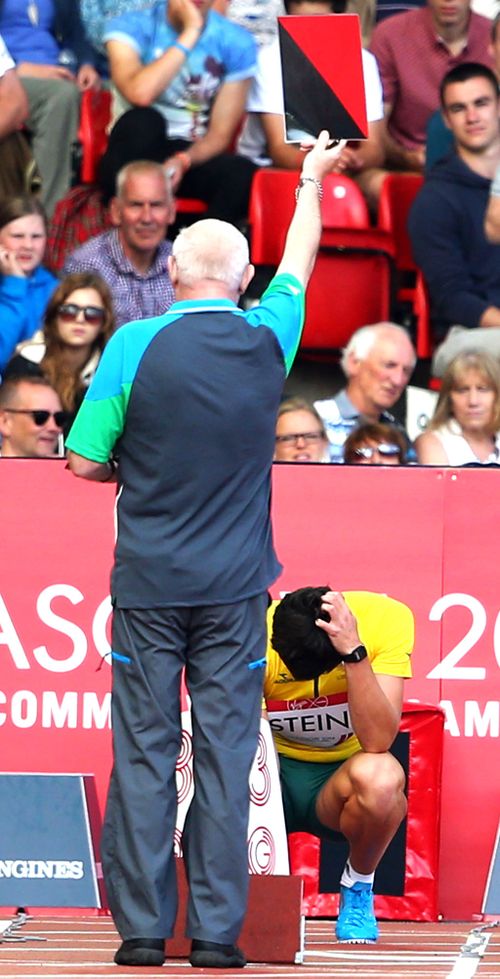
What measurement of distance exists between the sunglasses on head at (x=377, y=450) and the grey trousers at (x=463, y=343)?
1.04 m

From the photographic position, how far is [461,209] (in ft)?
30.1

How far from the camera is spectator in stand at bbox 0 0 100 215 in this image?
32.7ft

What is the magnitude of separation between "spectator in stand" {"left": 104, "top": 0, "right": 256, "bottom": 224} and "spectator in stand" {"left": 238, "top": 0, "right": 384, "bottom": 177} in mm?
95

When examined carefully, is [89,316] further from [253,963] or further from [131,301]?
[253,963]

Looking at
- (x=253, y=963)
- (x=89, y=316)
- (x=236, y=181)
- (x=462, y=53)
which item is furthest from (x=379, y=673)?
(x=462, y=53)

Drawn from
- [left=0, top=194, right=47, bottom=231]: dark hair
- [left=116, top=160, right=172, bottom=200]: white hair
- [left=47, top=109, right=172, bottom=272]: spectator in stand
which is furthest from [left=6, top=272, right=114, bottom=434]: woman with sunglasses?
[left=47, top=109, right=172, bottom=272]: spectator in stand

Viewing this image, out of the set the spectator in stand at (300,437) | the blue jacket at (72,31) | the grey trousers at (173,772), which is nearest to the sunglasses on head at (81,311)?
the spectator in stand at (300,437)

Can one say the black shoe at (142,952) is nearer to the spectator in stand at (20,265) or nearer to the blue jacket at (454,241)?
the spectator in stand at (20,265)

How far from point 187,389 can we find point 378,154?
596cm

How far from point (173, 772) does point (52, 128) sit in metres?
6.14

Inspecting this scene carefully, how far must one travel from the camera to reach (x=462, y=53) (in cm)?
1035

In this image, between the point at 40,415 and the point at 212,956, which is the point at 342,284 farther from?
the point at 212,956

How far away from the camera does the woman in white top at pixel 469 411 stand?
795 centimetres

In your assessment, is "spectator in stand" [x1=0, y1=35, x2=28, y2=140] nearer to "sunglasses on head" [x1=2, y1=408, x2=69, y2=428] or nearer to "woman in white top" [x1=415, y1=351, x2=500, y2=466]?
"sunglasses on head" [x1=2, y1=408, x2=69, y2=428]
